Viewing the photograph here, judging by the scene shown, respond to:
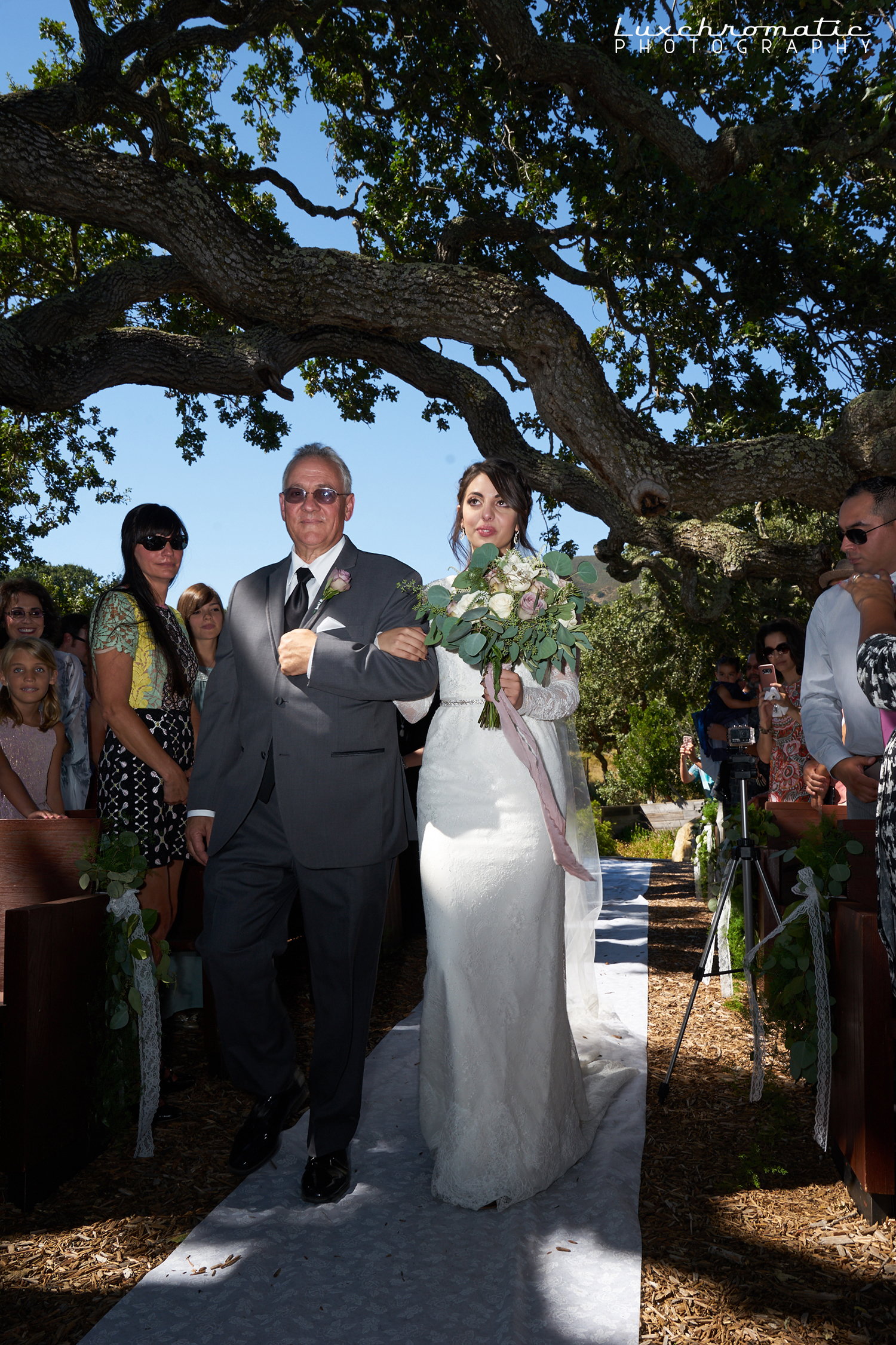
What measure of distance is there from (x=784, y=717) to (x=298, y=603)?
4.88 metres

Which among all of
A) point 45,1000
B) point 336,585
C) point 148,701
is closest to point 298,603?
point 336,585

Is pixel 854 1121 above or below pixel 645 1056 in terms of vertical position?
above

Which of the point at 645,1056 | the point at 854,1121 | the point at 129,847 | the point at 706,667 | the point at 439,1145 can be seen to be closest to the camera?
the point at 854,1121

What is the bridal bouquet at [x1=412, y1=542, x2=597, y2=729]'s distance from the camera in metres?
3.28

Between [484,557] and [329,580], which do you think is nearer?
[484,557]

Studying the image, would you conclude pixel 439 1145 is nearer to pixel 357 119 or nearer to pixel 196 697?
pixel 196 697

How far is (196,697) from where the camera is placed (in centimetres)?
541

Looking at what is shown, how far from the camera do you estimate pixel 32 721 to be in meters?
5.33

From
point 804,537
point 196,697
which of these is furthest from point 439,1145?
point 804,537

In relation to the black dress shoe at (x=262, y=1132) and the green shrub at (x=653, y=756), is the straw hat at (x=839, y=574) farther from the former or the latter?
the green shrub at (x=653, y=756)

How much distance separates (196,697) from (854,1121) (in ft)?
12.8

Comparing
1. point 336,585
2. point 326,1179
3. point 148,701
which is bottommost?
point 326,1179

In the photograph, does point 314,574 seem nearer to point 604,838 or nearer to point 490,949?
point 490,949

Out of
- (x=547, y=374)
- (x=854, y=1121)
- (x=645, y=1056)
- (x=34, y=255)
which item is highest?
(x=34, y=255)
